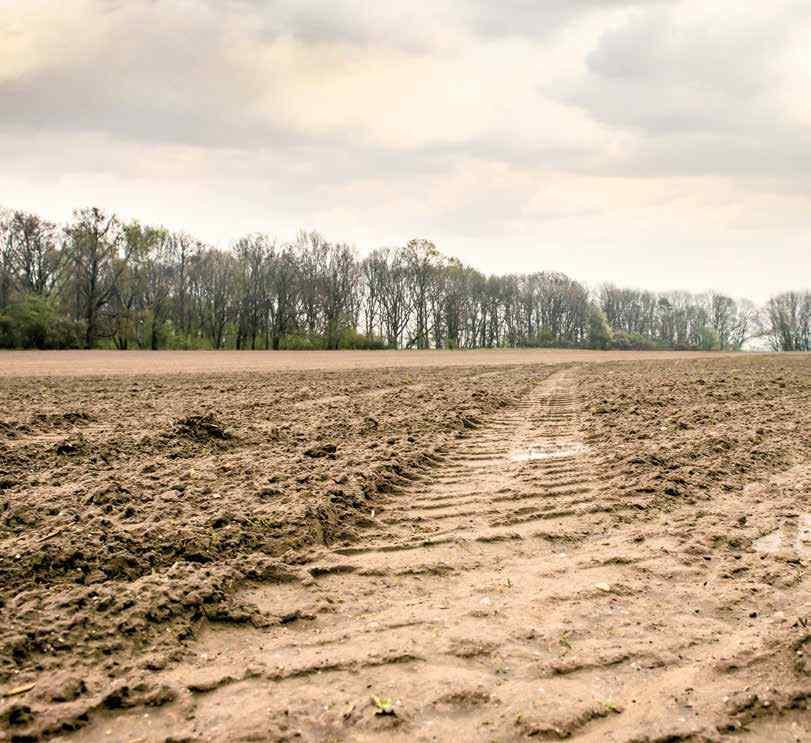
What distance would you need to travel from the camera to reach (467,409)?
1274 cm

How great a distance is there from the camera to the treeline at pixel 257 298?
205 feet

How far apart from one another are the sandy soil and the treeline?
5399 cm

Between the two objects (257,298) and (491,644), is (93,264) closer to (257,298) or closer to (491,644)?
(257,298)

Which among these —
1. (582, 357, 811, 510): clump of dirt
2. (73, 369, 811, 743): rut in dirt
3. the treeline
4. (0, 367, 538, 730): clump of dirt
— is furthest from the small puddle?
the treeline

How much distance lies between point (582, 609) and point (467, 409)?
8823 mm

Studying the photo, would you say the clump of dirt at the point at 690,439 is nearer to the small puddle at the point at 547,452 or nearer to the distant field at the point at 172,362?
the small puddle at the point at 547,452

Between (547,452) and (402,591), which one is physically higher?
(547,452)

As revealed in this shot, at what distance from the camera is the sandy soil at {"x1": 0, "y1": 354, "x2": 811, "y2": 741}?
296cm

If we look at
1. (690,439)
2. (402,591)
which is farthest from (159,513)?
(690,439)

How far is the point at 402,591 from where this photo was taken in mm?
4270

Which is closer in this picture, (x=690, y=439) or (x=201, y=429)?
(x=690, y=439)

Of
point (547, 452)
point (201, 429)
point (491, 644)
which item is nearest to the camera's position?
point (491, 644)

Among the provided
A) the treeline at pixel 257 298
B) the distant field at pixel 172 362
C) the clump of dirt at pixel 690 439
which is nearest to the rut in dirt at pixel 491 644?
the clump of dirt at pixel 690 439

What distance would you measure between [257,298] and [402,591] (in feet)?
251
